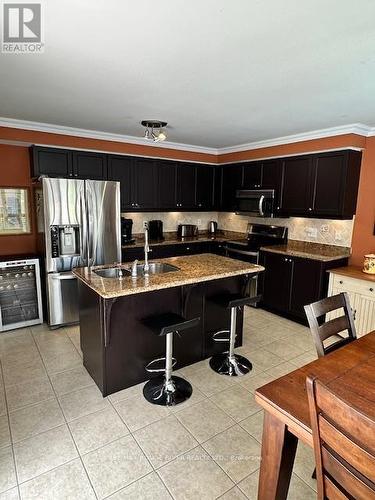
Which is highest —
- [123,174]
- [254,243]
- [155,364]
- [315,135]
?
[315,135]

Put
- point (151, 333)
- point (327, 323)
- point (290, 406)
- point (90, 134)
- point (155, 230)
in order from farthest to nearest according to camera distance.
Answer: point (155, 230) < point (90, 134) < point (151, 333) < point (327, 323) < point (290, 406)

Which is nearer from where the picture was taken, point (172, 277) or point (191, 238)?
point (172, 277)

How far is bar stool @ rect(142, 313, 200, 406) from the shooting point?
230cm

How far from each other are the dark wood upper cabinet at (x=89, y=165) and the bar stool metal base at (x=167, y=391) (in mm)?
2970

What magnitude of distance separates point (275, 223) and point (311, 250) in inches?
35.6

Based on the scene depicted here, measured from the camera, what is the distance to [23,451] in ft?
6.40

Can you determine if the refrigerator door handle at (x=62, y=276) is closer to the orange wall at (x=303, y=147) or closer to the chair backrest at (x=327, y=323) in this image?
the chair backrest at (x=327, y=323)

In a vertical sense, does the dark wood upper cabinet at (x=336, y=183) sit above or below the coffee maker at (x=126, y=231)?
above

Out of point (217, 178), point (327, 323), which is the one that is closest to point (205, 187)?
point (217, 178)

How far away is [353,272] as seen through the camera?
357cm

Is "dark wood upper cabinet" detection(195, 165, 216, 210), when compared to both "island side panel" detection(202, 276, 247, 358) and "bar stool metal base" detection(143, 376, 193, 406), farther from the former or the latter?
"bar stool metal base" detection(143, 376, 193, 406)

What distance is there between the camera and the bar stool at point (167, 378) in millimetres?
2301

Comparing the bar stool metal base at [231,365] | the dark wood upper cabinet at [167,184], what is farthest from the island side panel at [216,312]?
the dark wood upper cabinet at [167,184]

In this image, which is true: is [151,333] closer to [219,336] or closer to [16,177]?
[219,336]
